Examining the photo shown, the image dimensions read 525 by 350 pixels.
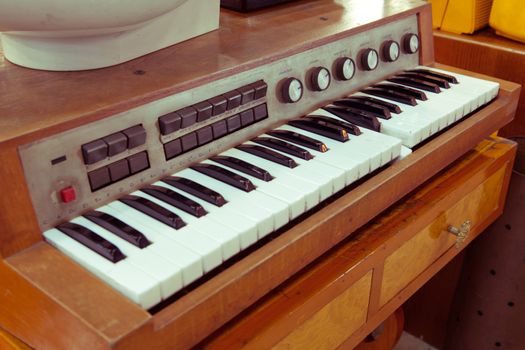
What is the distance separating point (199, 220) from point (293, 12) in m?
0.70

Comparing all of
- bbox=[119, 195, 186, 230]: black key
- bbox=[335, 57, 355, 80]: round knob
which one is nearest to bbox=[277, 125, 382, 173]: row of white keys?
bbox=[335, 57, 355, 80]: round knob

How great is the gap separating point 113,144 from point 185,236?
0.57ft

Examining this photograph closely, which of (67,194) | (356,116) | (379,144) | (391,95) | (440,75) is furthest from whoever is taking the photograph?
(440,75)

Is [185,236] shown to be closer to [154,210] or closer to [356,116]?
Result: [154,210]

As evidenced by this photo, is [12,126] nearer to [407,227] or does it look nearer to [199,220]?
[199,220]

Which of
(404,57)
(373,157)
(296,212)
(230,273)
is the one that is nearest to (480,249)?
(404,57)

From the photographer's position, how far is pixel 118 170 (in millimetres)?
859

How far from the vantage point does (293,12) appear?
1.34 meters

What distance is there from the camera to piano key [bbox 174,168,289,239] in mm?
814

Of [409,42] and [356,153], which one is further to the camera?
[409,42]

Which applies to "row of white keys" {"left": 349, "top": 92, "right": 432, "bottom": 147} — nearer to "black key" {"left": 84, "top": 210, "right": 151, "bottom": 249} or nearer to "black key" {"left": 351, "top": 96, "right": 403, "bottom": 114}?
"black key" {"left": 351, "top": 96, "right": 403, "bottom": 114}

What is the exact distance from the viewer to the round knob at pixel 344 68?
1.20 meters

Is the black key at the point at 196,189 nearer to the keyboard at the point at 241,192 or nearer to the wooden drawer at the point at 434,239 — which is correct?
the keyboard at the point at 241,192

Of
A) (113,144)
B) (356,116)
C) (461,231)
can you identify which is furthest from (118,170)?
(461,231)
